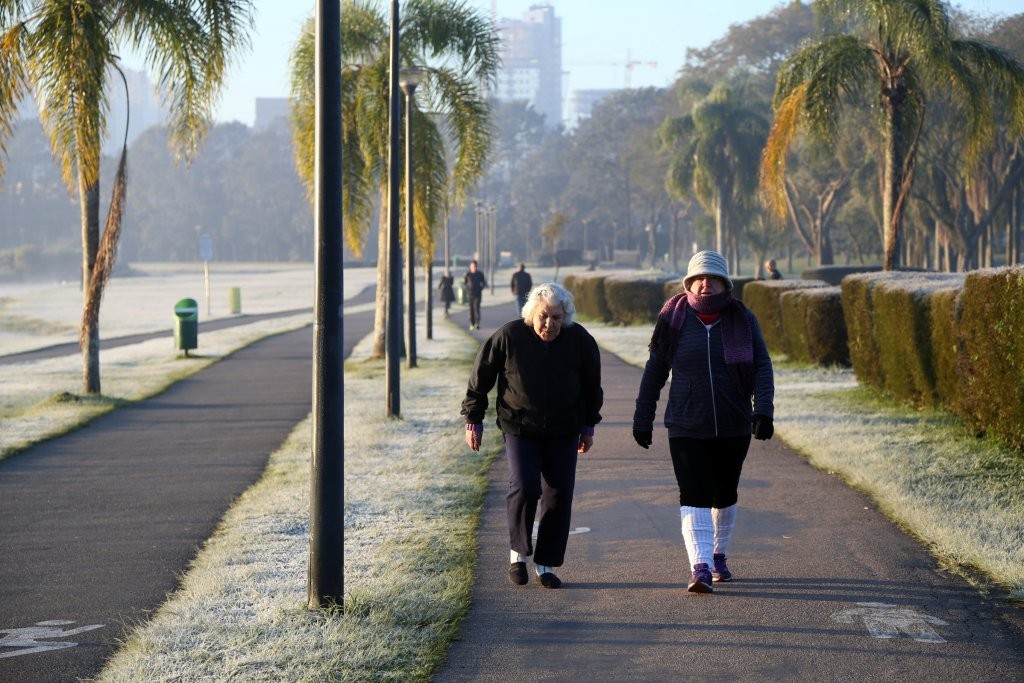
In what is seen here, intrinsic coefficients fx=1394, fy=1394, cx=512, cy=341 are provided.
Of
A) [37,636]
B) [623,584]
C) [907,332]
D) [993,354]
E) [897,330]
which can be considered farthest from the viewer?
[897,330]

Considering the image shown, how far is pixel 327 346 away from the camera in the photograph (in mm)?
6336

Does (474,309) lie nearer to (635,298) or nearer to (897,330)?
(635,298)

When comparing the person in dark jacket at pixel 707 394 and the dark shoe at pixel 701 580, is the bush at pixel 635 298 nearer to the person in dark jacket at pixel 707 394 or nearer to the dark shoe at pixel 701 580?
the person in dark jacket at pixel 707 394

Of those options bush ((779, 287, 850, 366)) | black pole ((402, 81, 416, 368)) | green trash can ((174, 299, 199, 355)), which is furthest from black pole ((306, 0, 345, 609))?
green trash can ((174, 299, 199, 355))

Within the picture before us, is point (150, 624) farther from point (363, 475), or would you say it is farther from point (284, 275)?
point (284, 275)

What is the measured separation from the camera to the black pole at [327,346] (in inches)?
246

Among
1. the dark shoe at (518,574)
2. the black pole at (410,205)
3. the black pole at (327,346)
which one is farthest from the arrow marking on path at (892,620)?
the black pole at (410,205)

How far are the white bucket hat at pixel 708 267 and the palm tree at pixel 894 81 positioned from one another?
14.9m

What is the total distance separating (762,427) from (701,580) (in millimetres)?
785

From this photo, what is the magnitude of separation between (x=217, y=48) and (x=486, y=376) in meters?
10.9

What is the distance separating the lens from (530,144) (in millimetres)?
163500

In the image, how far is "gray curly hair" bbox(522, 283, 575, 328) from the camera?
6644 mm

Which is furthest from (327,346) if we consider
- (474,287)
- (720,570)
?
(474,287)

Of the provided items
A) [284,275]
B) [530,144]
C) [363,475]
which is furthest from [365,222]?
[530,144]
